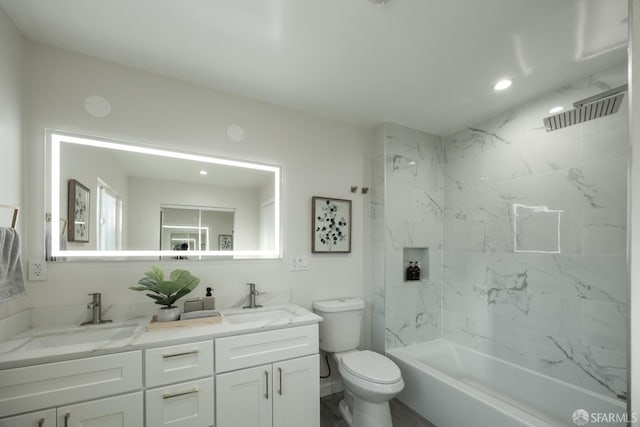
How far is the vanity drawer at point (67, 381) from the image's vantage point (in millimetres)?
1147

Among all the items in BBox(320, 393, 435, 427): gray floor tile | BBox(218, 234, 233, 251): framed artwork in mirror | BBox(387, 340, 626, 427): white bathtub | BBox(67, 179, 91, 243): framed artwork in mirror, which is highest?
BBox(67, 179, 91, 243): framed artwork in mirror

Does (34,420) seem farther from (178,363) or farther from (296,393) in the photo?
(296,393)

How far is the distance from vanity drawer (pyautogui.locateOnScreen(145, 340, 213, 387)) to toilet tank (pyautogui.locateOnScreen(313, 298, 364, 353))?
0.94m

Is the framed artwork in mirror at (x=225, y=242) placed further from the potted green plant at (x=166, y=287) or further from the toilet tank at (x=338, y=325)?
the toilet tank at (x=338, y=325)

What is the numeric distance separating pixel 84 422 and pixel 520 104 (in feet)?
10.9

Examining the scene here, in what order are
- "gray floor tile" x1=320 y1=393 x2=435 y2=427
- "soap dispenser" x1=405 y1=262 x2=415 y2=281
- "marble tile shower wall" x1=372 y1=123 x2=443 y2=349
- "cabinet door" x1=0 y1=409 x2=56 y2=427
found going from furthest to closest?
1. "soap dispenser" x1=405 y1=262 x2=415 y2=281
2. "marble tile shower wall" x1=372 y1=123 x2=443 y2=349
3. "gray floor tile" x1=320 y1=393 x2=435 y2=427
4. "cabinet door" x1=0 y1=409 x2=56 y2=427

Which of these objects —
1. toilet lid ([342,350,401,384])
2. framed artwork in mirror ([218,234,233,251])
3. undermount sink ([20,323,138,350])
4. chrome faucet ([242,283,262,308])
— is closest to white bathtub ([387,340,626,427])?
toilet lid ([342,350,401,384])

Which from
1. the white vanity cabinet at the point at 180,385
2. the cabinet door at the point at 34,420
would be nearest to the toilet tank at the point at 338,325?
the white vanity cabinet at the point at 180,385

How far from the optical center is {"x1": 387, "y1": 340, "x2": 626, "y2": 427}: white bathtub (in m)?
1.69

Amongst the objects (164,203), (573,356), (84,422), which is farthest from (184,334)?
(573,356)

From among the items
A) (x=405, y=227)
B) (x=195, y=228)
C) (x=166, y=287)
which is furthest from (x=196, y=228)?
(x=405, y=227)

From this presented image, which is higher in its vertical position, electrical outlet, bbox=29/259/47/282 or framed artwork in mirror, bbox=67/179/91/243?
framed artwork in mirror, bbox=67/179/91/243

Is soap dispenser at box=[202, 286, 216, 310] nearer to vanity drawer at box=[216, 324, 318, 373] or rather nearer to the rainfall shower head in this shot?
vanity drawer at box=[216, 324, 318, 373]

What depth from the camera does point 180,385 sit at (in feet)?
4.67
